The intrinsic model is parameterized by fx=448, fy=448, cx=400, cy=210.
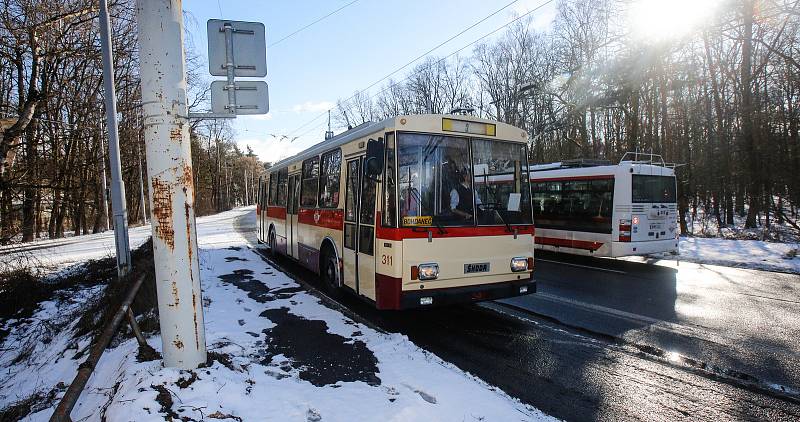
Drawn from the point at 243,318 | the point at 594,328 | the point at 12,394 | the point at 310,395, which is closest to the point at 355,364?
the point at 310,395

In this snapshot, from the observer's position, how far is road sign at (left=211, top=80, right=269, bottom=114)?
4.34m

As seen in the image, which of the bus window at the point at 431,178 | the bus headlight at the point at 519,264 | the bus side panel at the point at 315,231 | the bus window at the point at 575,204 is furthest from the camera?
the bus window at the point at 575,204

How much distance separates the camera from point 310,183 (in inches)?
382

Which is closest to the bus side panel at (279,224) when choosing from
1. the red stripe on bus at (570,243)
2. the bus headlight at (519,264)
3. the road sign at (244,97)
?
the bus headlight at (519,264)

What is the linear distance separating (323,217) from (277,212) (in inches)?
194

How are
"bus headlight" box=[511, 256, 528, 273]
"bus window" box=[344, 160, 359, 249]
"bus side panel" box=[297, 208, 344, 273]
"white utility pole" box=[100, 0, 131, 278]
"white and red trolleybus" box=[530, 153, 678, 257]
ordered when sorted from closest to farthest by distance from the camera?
"bus headlight" box=[511, 256, 528, 273], "bus window" box=[344, 160, 359, 249], "bus side panel" box=[297, 208, 344, 273], "white utility pole" box=[100, 0, 131, 278], "white and red trolleybus" box=[530, 153, 678, 257]

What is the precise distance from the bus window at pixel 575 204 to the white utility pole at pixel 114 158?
38.8 feet

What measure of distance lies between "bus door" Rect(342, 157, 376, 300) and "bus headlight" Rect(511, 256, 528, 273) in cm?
208

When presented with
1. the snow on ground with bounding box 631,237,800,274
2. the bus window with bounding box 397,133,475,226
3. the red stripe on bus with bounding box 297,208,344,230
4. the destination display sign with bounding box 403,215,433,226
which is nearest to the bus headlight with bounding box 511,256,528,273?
the bus window with bounding box 397,133,475,226

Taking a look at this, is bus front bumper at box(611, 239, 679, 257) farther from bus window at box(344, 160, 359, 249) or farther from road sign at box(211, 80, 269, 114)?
road sign at box(211, 80, 269, 114)

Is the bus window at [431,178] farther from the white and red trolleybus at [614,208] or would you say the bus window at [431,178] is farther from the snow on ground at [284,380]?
the white and red trolleybus at [614,208]

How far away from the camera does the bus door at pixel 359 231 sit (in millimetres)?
6436

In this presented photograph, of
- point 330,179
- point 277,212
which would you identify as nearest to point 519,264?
point 330,179

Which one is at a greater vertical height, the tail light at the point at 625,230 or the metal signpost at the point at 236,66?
the metal signpost at the point at 236,66
